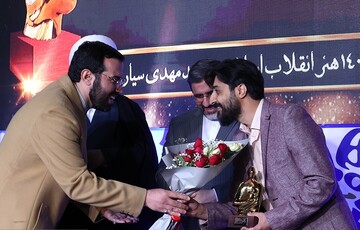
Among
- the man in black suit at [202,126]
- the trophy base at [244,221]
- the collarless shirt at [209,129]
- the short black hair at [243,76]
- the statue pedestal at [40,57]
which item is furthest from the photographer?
the statue pedestal at [40,57]

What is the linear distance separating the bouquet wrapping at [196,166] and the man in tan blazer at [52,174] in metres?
0.08

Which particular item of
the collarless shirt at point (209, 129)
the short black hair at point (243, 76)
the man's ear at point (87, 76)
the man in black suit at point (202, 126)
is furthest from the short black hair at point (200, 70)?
the man's ear at point (87, 76)

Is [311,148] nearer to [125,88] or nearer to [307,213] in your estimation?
[307,213]

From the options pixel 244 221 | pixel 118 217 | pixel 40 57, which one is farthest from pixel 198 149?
pixel 40 57

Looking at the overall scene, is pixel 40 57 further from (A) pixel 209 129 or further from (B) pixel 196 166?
(B) pixel 196 166

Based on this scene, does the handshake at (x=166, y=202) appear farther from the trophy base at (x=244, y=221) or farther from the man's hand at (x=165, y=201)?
the trophy base at (x=244, y=221)

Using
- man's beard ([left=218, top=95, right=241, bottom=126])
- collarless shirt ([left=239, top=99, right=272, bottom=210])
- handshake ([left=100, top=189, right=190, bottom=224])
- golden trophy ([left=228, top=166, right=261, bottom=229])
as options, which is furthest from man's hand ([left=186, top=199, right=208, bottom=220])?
man's beard ([left=218, top=95, right=241, bottom=126])

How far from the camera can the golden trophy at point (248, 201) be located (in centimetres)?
282

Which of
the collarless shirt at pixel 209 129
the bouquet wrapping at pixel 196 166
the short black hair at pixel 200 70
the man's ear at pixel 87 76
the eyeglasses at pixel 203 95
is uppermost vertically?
the short black hair at pixel 200 70

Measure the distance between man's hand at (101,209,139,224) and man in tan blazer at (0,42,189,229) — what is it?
7cm

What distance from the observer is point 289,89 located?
4.02m

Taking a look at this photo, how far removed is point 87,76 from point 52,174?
527 mm

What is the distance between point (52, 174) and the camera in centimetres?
274

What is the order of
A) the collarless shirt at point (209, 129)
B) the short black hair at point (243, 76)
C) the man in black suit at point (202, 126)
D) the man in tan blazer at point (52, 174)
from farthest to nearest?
the collarless shirt at point (209, 129), the man in black suit at point (202, 126), the short black hair at point (243, 76), the man in tan blazer at point (52, 174)
